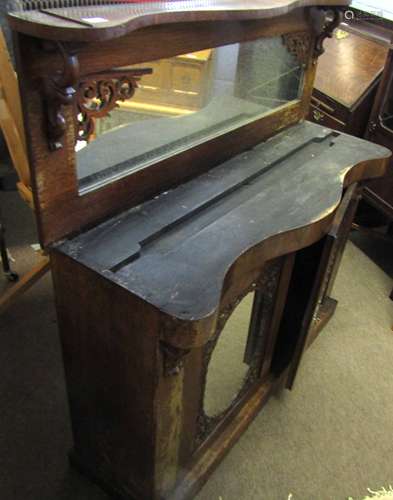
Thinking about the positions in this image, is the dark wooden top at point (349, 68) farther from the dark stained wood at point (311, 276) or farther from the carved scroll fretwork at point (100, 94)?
the carved scroll fretwork at point (100, 94)

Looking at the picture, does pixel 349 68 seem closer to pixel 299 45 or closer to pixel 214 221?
pixel 299 45

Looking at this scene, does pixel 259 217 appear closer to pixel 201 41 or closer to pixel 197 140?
pixel 197 140

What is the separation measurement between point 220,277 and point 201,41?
0.52 meters

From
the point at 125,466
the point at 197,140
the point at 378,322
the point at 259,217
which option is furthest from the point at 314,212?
the point at 378,322

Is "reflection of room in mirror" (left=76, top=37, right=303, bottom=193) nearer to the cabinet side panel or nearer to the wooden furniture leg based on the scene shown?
the cabinet side panel

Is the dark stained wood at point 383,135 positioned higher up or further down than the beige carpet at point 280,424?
higher up

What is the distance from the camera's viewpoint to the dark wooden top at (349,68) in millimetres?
2186

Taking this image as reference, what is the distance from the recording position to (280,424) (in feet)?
5.28

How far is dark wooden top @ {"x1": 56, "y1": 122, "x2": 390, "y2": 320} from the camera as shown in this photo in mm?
900

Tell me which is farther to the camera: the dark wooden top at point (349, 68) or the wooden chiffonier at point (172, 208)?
the dark wooden top at point (349, 68)

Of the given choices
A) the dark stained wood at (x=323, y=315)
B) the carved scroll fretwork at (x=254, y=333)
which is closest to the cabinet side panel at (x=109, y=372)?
the carved scroll fretwork at (x=254, y=333)

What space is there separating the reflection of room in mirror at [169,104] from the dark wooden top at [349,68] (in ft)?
2.60

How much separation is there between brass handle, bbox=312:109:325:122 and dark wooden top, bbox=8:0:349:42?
129 centimetres

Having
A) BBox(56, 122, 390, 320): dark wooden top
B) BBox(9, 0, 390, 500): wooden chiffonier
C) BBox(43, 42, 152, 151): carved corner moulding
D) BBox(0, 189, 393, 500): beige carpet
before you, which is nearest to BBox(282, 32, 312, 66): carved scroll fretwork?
BBox(9, 0, 390, 500): wooden chiffonier
